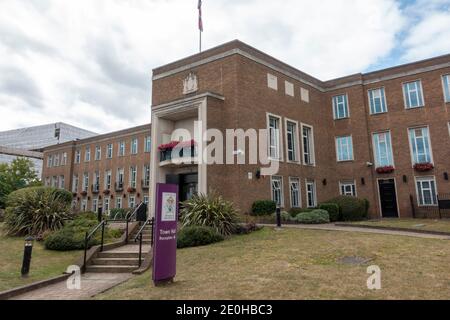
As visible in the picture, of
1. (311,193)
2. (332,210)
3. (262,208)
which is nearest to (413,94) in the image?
(311,193)

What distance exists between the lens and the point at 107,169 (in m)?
37.6

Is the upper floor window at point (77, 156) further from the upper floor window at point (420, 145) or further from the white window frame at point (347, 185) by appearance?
the upper floor window at point (420, 145)

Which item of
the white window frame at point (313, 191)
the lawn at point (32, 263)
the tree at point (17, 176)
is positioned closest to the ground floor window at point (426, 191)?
the white window frame at point (313, 191)

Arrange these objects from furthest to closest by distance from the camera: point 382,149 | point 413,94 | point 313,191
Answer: point 382,149
point 313,191
point 413,94

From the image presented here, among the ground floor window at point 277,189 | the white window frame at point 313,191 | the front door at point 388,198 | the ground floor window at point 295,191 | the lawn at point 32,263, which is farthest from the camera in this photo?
the front door at point 388,198

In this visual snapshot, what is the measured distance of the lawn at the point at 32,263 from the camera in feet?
26.8

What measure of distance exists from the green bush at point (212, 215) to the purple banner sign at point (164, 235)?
18.1 feet

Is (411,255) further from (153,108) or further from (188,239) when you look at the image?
(153,108)

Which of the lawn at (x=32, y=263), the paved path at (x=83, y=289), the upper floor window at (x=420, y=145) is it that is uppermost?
the upper floor window at (x=420, y=145)

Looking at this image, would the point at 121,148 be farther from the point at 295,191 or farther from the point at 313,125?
the point at 295,191

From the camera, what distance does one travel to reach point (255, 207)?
16734mm

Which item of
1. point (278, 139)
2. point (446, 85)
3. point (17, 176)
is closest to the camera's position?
point (278, 139)

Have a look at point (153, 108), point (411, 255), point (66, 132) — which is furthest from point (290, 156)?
point (66, 132)

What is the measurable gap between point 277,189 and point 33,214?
1205cm
